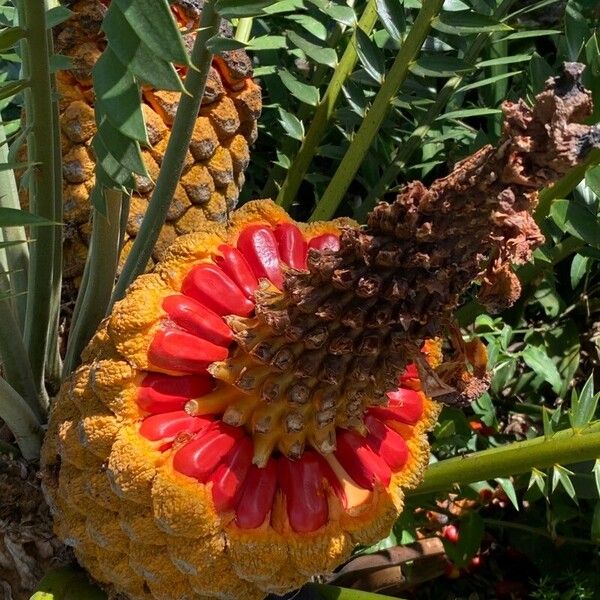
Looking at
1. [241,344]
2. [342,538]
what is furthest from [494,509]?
[241,344]

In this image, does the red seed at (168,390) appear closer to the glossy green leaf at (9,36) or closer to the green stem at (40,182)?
the green stem at (40,182)

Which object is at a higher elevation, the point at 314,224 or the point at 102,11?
the point at 102,11

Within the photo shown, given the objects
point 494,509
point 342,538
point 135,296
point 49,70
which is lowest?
point 494,509

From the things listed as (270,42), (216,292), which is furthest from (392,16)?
(216,292)

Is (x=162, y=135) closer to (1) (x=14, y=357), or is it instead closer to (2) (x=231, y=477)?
(1) (x=14, y=357)

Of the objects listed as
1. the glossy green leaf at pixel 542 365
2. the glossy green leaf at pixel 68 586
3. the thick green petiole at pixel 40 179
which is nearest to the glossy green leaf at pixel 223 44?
the thick green petiole at pixel 40 179

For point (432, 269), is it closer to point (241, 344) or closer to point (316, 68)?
point (241, 344)

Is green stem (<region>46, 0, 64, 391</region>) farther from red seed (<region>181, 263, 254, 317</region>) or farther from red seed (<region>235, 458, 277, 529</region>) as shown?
red seed (<region>235, 458, 277, 529</region>)
